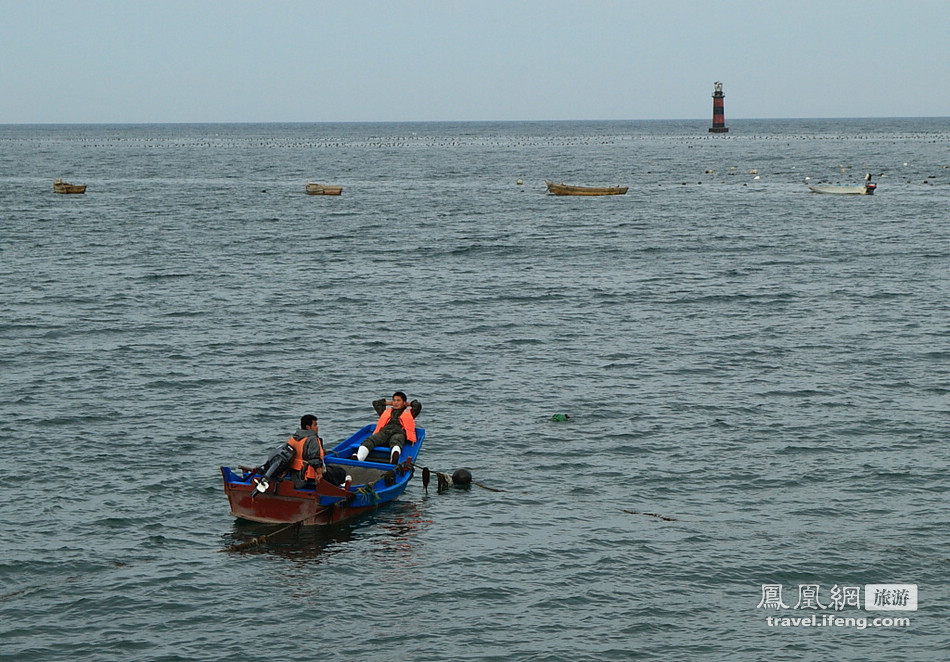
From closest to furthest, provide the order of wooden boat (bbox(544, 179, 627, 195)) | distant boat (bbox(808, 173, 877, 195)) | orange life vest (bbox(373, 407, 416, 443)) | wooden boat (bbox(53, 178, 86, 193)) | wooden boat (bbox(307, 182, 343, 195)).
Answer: orange life vest (bbox(373, 407, 416, 443)) < distant boat (bbox(808, 173, 877, 195)) < wooden boat (bbox(544, 179, 627, 195)) < wooden boat (bbox(307, 182, 343, 195)) < wooden boat (bbox(53, 178, 86, 193))

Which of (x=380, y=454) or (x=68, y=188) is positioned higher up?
(x=68, y=188)

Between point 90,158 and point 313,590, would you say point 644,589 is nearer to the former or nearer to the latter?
point 313,590

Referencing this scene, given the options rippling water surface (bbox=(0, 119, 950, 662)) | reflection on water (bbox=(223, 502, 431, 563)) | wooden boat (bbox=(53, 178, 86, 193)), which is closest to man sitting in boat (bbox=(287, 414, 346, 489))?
reflection on water (bbox=(223, 502, 431, 563))

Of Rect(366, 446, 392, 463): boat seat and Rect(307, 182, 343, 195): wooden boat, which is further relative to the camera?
Rect(307, 182, 343, 195): wooden boat

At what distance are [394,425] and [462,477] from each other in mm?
2160

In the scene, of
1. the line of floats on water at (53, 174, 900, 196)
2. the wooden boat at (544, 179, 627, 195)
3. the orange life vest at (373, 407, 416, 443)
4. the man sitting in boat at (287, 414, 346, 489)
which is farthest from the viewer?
the wooden boat at (544, 179, 627, 195)

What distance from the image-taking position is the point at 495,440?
28.4 metres

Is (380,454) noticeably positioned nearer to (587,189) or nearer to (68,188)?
(587,189)

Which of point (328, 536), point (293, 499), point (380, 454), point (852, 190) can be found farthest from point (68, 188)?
point (328, 536)

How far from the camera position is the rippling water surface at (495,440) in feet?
62.3

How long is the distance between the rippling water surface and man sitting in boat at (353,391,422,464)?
1165mm

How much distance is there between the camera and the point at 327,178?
13125cm

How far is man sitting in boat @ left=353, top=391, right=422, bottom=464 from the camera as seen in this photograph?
25.7 meters

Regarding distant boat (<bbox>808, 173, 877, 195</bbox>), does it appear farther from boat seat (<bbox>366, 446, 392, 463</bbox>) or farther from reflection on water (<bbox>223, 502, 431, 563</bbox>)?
Answer: reflection on water (<bbox>223, 502, 431, 563</bbox>)
